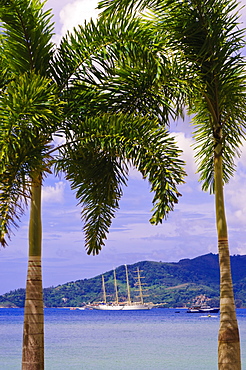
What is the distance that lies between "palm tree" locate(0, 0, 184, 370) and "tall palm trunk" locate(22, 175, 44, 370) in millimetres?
16

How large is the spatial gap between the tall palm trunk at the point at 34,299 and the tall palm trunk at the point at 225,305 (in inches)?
118

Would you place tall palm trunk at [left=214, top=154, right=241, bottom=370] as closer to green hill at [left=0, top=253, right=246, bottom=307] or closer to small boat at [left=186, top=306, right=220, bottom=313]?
small boat at [left=186, top=306, right=220, bottom=313]

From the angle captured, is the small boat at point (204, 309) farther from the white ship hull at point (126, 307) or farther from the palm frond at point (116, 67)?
the palm frond at point (116, 67)

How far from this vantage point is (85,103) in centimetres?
1094

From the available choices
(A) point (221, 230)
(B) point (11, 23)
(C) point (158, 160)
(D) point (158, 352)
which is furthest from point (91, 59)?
(D) point (158, 352)

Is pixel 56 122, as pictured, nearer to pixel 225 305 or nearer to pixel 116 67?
pixel 116 67

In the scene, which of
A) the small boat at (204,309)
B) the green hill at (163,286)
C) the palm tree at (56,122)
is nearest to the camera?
the palm tree at (56,122)

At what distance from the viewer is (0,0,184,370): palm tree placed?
9438 mm

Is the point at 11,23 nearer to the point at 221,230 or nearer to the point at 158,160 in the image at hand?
the point at 158,160

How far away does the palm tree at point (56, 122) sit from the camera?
9438 mm

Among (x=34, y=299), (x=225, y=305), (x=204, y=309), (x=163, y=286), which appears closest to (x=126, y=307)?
(x=163, y=286)

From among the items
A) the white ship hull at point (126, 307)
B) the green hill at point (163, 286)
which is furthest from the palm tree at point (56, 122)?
the green hill at point (163, 286)

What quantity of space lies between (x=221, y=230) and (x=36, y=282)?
10.9 feet

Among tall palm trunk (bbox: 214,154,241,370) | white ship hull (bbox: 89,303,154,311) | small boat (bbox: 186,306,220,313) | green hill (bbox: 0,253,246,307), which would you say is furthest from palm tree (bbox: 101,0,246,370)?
green hill (bbox: 0,253,246,307)
